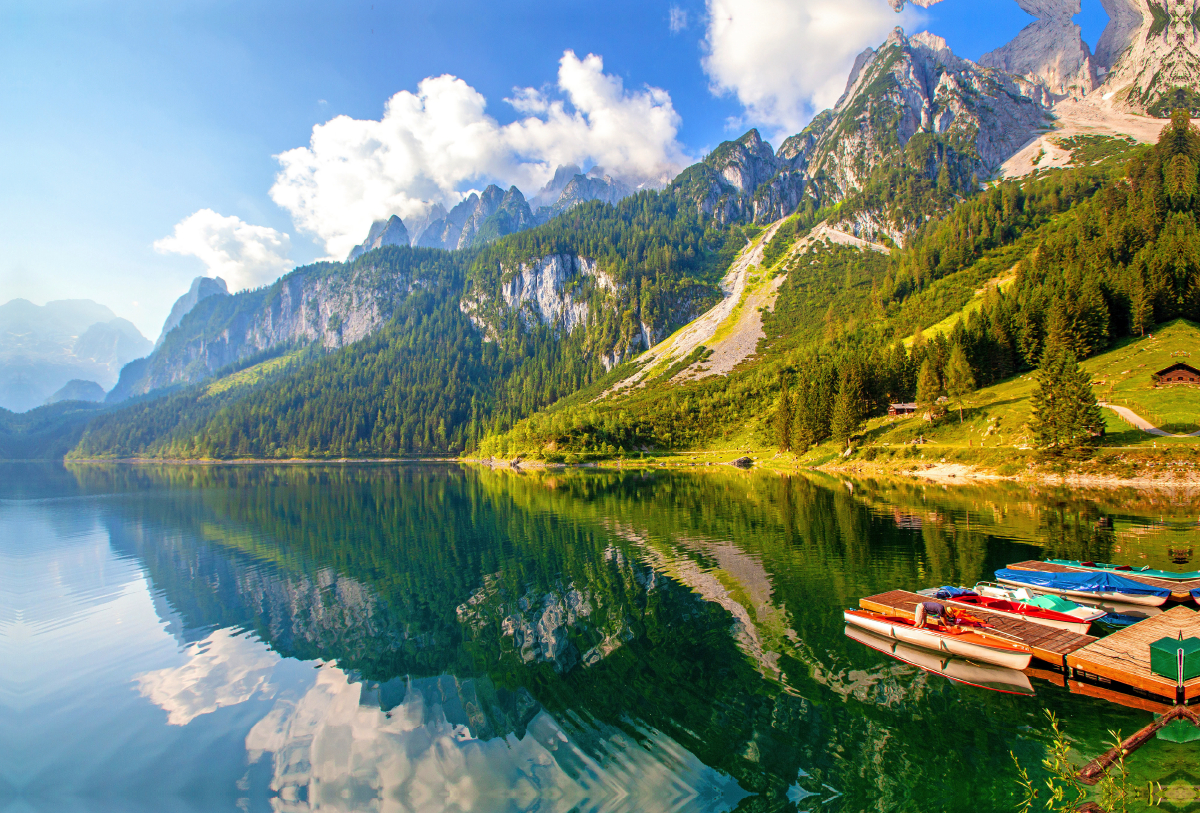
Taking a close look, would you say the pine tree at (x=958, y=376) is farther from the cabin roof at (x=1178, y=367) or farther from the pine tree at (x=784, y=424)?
the pine tree at (x=784, y=424)

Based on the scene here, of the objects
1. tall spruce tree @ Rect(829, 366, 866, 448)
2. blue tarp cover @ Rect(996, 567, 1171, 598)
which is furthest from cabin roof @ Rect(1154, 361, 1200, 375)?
blue tarp cover @ Rect(996, 567, 1171, 598)

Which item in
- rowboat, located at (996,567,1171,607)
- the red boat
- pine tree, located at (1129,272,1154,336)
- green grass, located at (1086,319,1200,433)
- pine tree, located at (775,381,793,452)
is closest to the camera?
the red boat

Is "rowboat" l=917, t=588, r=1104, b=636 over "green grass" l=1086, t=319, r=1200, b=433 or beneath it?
→ beneath

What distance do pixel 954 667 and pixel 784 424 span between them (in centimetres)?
10415

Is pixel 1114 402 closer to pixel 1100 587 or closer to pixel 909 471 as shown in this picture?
pixel 909 471

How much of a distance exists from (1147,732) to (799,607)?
13727 mm

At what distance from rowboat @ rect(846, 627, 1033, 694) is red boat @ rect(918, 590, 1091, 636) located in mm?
3985

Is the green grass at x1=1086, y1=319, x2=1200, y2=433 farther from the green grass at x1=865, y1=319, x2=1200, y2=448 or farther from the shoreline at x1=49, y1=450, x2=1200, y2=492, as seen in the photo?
the shoreline at x1=49, y1=450, x2=1200, y2=492

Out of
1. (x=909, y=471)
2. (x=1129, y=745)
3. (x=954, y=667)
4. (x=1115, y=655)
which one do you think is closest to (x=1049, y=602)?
(x=1115, y=655)

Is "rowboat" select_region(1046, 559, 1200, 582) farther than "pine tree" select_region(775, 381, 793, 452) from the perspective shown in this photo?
No

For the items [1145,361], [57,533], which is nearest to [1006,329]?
[1145,361]

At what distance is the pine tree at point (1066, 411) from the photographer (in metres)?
61.6

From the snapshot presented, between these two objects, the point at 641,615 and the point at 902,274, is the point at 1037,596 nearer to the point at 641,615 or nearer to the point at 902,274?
the point at 641,615

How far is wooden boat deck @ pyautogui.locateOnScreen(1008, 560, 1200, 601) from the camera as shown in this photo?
76.7 feet
